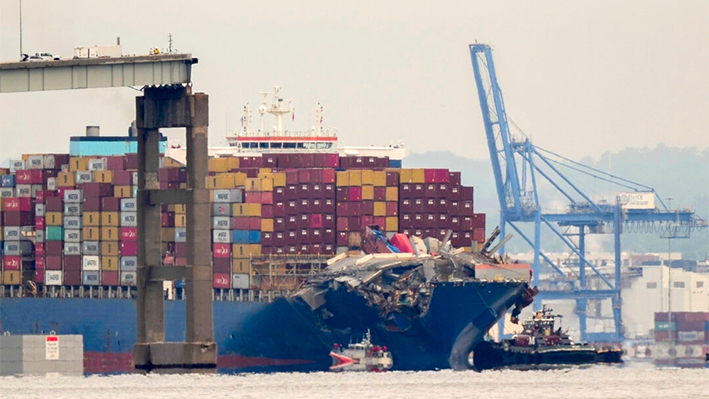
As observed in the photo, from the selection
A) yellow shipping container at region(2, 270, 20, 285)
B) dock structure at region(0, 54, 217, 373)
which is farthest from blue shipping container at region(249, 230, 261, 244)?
dock structure at region(0, 54, 217, 373)

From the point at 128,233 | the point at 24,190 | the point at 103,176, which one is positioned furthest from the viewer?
the point at 24,190

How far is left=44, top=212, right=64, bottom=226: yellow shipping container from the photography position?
119812 millimetres

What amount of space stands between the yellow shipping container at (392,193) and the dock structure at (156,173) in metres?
24.0

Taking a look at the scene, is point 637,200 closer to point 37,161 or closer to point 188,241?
point 37,161

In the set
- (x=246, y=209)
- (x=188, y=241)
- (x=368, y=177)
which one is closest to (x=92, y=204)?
(x=246, y=209)

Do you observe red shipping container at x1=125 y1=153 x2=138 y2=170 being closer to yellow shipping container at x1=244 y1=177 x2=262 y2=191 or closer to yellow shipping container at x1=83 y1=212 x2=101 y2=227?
yellow shipping container at x1=83 y1=212 x2=101 y2=227

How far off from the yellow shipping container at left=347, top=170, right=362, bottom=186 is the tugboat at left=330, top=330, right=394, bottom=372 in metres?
8.83

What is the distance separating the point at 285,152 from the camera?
124 meters

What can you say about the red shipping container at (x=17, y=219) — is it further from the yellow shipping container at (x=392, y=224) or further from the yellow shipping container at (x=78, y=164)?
the yellow shipping container at (x=392, y=224)

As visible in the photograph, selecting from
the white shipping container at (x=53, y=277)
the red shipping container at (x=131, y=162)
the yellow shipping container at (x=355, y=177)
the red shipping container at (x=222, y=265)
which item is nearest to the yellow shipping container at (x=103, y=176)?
the red shipping container at (x=131, y=162)

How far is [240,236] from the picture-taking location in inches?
4422

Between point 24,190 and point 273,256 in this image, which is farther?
point 24,190

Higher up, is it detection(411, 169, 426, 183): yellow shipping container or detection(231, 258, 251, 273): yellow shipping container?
detection(411, 169, 426, 183): yellow shipping container

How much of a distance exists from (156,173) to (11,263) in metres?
37.1
